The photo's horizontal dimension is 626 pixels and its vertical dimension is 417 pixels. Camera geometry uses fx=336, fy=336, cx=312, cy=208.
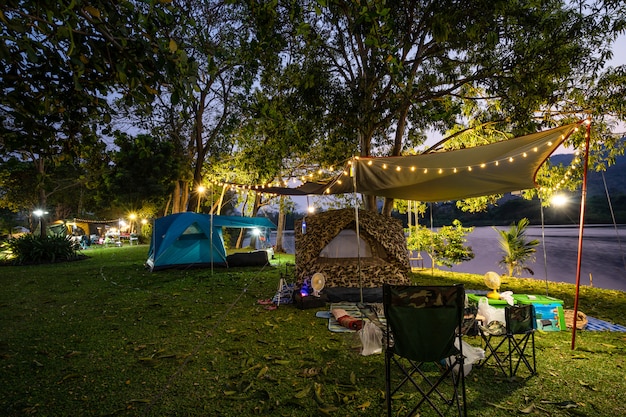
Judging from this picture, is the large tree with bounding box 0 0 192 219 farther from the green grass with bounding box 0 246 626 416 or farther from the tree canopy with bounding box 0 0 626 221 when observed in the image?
the green grass with bounding box 0 246 626 416

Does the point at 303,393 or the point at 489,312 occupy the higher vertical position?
the point at 489,312

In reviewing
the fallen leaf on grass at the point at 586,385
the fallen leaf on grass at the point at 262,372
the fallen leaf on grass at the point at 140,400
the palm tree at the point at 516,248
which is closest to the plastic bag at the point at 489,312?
the fallen leaf on grass at the point at 586,385

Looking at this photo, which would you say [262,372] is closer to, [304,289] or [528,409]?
[528,409]

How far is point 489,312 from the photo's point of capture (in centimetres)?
405

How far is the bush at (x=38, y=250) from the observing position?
36.6 ft

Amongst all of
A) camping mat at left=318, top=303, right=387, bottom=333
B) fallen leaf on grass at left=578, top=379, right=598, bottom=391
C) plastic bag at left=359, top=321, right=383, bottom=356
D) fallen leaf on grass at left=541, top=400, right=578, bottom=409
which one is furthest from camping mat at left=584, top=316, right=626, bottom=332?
plastic bag at left=359, top=321, right=383, bottom=356

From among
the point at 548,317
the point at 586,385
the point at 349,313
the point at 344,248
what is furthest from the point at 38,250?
the point at 586,385

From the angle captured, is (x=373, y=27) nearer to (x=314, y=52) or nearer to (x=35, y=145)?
(x=35, y=145)

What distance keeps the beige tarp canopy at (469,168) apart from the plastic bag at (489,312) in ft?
5.71

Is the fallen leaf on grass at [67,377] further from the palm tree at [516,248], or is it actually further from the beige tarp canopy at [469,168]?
the palm tree at [516,248]

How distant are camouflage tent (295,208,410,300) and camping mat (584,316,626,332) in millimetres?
2725

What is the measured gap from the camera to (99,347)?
365 centimetres

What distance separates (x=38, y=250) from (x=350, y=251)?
10969mm

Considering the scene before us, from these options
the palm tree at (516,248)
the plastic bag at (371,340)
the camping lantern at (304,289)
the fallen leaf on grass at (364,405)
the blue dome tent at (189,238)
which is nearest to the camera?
the fallen leaf on grass at (364,405)
